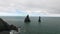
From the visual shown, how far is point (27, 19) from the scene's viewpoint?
96312 millimetres

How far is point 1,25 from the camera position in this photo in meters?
32.0

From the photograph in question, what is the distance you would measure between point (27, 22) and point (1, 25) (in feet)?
212

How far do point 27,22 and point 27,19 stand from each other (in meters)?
1.88

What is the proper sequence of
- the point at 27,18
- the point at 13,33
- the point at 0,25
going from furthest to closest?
the point at 27,18 < the point at 0,25 < the point at 13,33

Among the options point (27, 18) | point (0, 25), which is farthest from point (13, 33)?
point (27, 18)

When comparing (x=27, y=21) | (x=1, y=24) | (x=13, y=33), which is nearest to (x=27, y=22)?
(x=27, y=21)

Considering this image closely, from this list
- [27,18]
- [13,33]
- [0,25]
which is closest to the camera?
[13,33]

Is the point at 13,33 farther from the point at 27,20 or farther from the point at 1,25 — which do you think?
the point at 27,20

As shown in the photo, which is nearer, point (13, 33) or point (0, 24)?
point (13, 33)

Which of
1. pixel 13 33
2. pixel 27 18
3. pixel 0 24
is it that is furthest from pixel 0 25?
pixel 27 18

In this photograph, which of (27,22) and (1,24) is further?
(27,22)

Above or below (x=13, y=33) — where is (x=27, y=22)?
below

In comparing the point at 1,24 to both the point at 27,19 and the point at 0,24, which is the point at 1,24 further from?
the point at 27,19

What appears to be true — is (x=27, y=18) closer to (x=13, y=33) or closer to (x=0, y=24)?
(x=0, y=24)
